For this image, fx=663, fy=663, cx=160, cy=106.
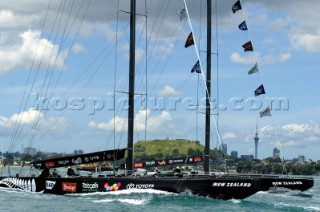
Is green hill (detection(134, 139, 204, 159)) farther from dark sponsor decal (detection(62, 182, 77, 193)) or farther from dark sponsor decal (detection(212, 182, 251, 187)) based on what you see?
dark sponsor decal (detection(212, 182, 251, 187))

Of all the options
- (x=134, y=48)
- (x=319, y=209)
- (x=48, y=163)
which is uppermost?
(x=134, y=48)

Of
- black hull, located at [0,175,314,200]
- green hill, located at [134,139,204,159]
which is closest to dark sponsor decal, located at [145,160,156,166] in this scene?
green hill, located at [134,139,204,159]

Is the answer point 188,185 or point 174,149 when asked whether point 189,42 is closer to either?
point 188,185

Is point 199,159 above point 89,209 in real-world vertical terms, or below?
above

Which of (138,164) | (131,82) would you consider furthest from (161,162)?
(131,82)

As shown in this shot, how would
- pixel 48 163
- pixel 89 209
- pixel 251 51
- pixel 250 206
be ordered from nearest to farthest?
pixel 89 209, pixel 250 206, pixel 48 163, pixel 251 51

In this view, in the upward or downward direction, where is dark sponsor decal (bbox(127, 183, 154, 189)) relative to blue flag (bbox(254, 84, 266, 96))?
downward

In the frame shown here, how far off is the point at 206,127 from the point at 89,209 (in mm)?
15168

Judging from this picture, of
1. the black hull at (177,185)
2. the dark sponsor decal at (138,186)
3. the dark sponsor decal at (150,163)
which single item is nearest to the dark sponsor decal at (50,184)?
the black hull at (177,185)

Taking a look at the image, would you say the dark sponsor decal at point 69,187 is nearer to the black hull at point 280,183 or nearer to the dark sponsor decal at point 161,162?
the dark sponsor decal at point 161,162

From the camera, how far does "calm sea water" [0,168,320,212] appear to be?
34438mm

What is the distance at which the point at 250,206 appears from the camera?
37062 mm

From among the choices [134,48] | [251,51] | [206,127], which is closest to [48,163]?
[134,48]

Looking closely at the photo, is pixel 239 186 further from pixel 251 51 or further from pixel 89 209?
pixel 251 51
